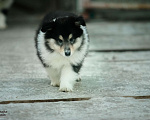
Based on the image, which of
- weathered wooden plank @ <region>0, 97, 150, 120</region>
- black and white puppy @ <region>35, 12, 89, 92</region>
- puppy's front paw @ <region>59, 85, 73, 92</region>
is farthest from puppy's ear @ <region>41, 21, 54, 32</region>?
weathered wooden plank @ <region>0, 97, 150, 120</region>

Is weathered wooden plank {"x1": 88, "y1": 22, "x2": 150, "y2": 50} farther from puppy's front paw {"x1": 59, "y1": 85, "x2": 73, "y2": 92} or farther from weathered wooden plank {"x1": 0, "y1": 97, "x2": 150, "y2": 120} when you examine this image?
weathered wooden plank {"x1": 0, "y1": 97, "x2": 150, "y2": 120}

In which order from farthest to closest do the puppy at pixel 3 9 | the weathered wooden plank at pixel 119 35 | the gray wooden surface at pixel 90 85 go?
1. the puppy at pixel 3 9
2. the weathered wooden plank at pixel 119 35
3. the gray wooden surface at pixel 90 85

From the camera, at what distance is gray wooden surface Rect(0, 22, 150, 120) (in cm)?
286

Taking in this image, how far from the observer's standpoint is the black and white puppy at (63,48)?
349 centimetres

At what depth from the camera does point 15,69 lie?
15.0ft

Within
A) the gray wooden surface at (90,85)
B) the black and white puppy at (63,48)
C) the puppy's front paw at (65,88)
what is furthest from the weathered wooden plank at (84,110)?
the black and white puppy at (63,48)

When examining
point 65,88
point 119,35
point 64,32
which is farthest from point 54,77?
point 119,35

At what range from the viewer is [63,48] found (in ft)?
11.3

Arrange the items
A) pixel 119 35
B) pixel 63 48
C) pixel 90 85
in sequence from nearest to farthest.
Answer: pixel 63 48, pixel 90 85, pixel 119 35

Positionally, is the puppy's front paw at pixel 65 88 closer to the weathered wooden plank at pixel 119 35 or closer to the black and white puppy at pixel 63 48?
the black and white puppy at pixel 63 48

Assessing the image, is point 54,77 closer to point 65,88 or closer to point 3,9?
point 65,88

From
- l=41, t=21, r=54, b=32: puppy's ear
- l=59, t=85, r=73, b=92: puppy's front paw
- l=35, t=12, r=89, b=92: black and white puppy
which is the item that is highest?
l=41, t=21, r=54, b=32: puppy's ear

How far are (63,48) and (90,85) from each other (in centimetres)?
60

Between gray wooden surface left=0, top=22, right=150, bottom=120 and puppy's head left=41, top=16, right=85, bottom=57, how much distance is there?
0.48 metres
